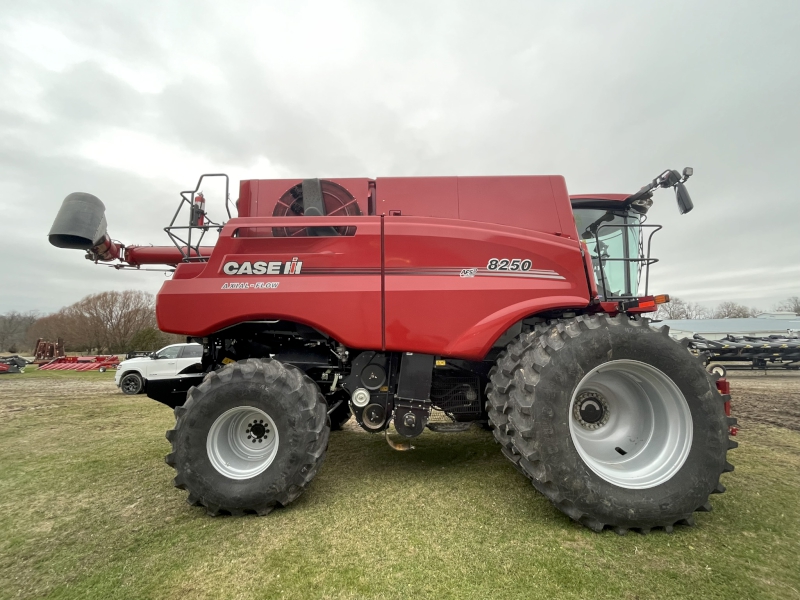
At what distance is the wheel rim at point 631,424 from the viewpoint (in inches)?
113

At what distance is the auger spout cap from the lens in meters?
3.54

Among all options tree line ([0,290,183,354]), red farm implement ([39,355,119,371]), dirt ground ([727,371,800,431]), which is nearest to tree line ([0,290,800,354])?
tree line ([0,290,183,354])

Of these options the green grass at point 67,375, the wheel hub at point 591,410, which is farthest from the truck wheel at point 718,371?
the green grass at point 67,375

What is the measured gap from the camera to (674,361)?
9.50ft

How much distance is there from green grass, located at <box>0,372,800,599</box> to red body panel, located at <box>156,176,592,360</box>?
122 centimetres

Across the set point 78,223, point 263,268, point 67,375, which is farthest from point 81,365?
point 263,268

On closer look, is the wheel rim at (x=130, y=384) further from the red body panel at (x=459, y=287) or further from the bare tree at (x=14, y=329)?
the bare tree at (x=14, y=329)

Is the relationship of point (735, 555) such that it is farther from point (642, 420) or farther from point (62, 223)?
point (62, 223)

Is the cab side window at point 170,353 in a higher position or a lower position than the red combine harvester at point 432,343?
lower

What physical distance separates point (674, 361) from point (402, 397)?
205 cm

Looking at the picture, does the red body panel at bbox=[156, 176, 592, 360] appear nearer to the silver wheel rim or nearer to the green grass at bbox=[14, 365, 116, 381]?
the silver wheel rim

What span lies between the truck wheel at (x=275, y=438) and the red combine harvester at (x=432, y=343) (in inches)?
0.6

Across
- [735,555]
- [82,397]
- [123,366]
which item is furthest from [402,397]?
[123,366]

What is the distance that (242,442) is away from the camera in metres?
3.30
